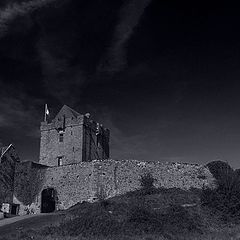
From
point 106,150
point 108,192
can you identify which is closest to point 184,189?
point 108,192

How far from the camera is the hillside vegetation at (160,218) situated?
22.8 meters

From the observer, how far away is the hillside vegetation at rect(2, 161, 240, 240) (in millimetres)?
22828

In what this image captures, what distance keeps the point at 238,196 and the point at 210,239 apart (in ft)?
36.6

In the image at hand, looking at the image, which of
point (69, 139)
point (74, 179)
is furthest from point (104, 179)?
point (69, 139)

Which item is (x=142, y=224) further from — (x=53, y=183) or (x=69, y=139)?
(x=69, y=139)

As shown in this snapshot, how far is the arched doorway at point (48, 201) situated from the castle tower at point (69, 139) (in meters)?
7.01

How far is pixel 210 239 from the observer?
21125 millimetres

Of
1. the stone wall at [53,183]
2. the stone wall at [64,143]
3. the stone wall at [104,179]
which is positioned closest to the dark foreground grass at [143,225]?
the stone wall at [104,179]

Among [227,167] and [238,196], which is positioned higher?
[227,167]

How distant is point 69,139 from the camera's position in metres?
50.5

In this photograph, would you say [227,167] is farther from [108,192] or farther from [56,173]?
[56,173]

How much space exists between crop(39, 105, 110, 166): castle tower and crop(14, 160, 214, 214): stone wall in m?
7.73

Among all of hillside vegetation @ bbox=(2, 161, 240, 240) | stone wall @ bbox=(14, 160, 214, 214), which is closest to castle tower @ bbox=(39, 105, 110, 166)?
stone wall @ bbox=(14, 160, 214, 214)

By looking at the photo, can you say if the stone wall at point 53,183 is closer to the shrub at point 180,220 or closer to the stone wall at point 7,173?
the stone wall at point 7,173
